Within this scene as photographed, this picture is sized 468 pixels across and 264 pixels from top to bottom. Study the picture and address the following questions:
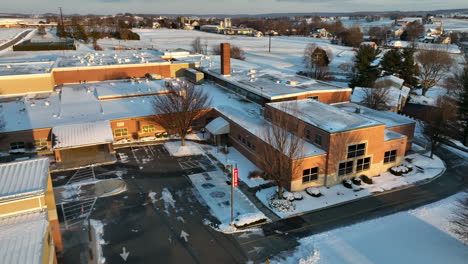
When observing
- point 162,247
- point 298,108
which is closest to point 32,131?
point 162,247

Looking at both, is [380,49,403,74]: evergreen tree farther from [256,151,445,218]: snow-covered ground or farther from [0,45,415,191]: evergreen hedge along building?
[256,151,445,218]: snow-covered ground

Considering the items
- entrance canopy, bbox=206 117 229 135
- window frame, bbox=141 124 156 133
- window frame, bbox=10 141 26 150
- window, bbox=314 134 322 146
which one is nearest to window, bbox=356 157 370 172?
window, bbox=314 134 322 146

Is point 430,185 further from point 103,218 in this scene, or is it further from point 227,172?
point 103,218

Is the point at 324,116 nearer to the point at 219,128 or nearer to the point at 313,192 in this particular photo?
the point at 313,192

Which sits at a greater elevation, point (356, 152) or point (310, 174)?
point (356, 152)

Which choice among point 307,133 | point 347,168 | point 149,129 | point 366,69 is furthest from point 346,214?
point 366,69

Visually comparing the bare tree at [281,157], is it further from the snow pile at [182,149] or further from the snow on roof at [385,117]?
the snow on roof at [385,117]
